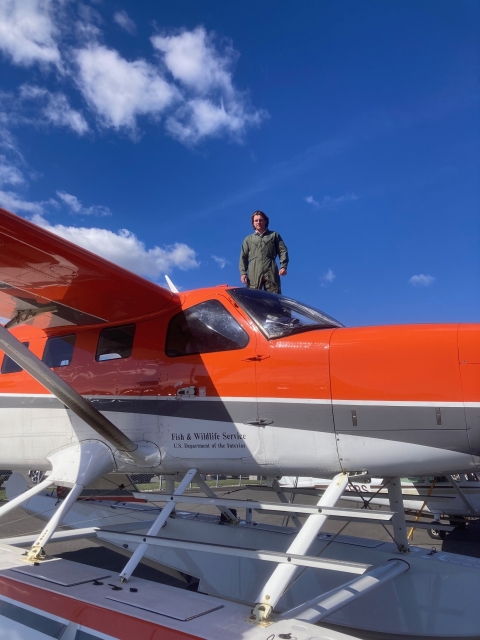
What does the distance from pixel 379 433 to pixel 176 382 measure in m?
1.90

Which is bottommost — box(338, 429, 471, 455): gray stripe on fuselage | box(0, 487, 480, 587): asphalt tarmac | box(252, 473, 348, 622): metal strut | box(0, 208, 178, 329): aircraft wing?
box(0, 487, 480, 587): asphalt tarmac

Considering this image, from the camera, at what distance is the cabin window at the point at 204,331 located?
4.55 meters

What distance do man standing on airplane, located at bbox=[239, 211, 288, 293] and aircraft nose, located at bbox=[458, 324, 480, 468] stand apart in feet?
11.3

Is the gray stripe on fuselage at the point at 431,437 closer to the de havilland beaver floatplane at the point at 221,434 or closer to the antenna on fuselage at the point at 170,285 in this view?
the de havilland beaver floatplane at the point at 221,434

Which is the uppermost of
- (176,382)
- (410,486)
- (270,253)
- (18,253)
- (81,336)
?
(270,253)

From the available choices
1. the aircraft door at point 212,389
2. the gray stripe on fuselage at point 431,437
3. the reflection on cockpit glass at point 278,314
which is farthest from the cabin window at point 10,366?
the gray stripe on fuselage at point 431,437

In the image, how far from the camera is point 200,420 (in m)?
4.54

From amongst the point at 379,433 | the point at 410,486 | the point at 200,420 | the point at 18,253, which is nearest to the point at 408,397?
the point at 379,433

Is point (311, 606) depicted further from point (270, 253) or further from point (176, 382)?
point (270, 253)

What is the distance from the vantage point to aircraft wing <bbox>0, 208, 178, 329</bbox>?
421 centimetres

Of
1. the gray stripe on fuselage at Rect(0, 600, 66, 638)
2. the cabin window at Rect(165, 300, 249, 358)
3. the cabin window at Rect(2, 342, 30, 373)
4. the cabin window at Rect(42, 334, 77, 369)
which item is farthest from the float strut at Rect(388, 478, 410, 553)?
the cabin window at Rect(2, 342, 30, 373)

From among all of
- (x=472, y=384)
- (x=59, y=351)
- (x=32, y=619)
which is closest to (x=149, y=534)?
(x=32, y=619)

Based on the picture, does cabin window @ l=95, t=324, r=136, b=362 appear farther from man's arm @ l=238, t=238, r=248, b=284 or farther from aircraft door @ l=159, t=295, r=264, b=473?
man's arm @ l=238, t=238, r=248, b=284

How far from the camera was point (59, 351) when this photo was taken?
5.60 m
